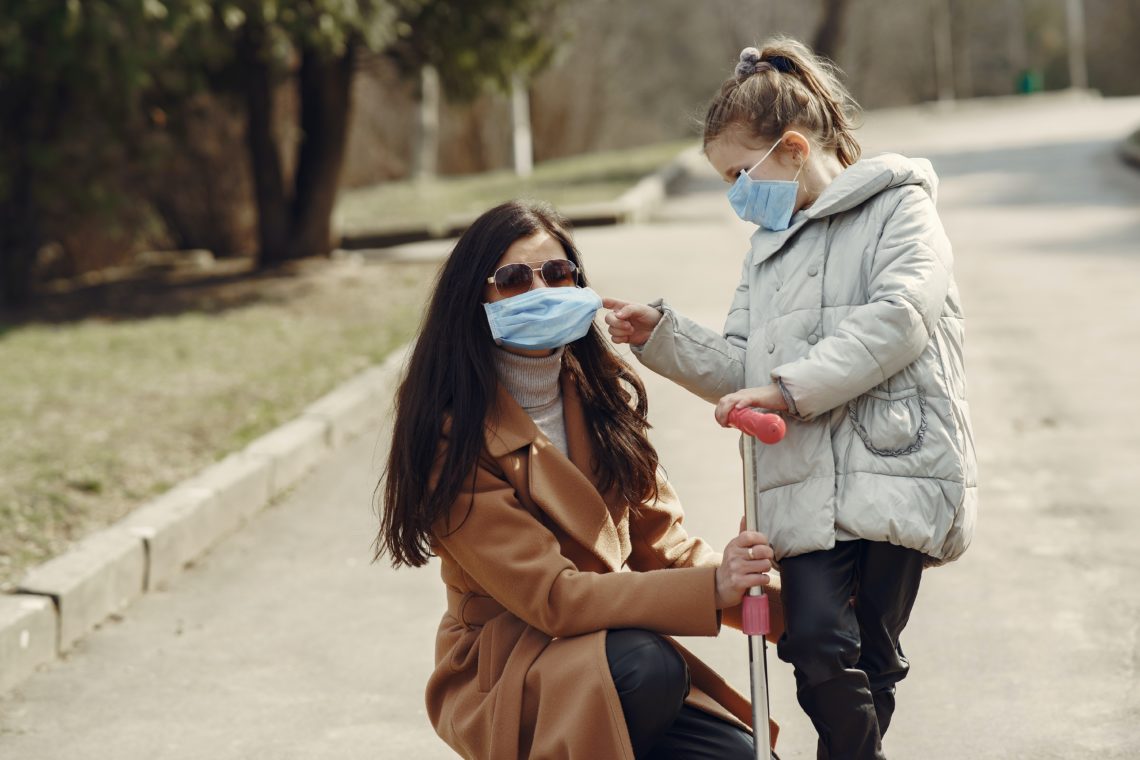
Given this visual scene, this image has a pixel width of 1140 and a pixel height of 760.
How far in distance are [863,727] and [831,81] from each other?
142 cm

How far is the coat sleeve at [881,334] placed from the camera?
282 centimetres

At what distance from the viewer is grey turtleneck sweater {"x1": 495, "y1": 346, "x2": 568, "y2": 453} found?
3152mm

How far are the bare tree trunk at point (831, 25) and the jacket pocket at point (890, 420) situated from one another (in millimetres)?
25244

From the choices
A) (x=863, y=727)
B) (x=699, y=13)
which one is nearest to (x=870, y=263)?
(x=863, y=727)

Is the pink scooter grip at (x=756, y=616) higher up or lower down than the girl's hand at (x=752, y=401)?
lower down

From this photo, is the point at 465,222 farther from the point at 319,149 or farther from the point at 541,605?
the point at 541,605

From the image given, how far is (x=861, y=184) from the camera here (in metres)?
2.97

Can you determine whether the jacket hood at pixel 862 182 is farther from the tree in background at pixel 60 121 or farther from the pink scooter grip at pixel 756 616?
the tree in background at pixel 60 121

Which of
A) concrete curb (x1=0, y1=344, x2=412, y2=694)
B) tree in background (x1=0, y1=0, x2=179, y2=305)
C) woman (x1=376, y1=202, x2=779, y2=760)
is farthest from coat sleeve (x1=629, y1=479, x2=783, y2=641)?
tree in background (x1=0, y1=0, x2=179, y2=305)

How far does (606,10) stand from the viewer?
32906mm

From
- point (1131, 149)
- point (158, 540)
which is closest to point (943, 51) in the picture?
point (1131, 149)

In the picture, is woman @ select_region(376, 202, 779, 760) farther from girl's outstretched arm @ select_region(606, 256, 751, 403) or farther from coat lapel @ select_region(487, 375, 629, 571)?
girl's outstretched arm @ select_region(606, 256, 751, 403)

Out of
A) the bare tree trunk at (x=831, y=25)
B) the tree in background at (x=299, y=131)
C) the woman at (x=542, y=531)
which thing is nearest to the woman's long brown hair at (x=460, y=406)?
the woman at (x=542, y=531)

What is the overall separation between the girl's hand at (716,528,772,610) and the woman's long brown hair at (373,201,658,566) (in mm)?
395
